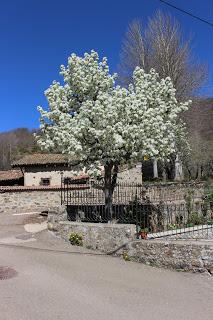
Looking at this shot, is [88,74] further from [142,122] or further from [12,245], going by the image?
[12,245]

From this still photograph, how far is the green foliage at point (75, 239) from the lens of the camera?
13328mm

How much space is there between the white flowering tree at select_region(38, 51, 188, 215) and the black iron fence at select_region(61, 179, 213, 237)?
36.4 inches

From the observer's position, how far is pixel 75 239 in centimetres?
1345

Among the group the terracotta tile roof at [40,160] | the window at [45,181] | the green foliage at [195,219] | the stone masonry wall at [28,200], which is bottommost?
the green foliage at [195,219]

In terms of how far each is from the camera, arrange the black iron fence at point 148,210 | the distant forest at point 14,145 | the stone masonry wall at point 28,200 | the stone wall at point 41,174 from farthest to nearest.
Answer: the distant forest at point 14,145 → the stone wall at point 41,174 → the stone masonry wall at point 28,200 → the black iron fence at point 148,210

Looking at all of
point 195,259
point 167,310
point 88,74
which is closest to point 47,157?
point 88,74

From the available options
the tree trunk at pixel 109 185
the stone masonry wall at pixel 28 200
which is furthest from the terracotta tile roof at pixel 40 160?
the tree trunk at pixel 109 185

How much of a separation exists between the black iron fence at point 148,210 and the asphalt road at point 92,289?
10.1 feet

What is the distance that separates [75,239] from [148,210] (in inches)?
172

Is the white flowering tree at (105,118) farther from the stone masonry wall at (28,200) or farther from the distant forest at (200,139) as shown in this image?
the distant forest at (200,139)

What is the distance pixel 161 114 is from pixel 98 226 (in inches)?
220

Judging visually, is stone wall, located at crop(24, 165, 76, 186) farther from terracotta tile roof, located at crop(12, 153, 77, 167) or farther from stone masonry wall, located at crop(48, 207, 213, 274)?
stone masonry wall, located at crop(48, 207, 213, 274)

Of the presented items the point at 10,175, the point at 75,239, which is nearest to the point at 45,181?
the point at 10,175

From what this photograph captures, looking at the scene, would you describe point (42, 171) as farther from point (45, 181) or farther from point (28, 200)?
point (28, 200)
